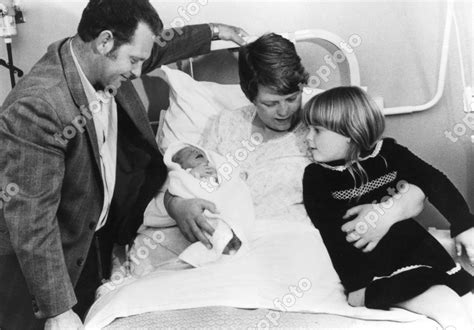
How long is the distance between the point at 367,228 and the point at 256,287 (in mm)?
367

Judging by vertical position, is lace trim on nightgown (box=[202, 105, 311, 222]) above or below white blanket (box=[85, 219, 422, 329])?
above

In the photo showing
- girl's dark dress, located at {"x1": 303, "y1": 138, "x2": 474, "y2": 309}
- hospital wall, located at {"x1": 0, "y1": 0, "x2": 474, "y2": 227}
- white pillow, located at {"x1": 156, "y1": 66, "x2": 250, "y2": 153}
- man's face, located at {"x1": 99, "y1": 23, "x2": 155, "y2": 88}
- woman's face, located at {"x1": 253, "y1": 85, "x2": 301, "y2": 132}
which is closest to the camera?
girl's dark dress, located at {"x1": 303, "y1": 138, "x2": 474, "y2": 309}

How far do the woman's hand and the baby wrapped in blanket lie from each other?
0.29 meters

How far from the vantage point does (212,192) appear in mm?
1708

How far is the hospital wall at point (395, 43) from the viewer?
2.13m

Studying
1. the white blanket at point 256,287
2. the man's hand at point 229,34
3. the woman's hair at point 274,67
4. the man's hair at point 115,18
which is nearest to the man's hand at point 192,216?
the white blanket at point 256,287

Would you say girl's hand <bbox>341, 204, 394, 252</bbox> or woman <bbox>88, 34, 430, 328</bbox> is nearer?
woman <bbox>88, 34, 430, 328</bbox>

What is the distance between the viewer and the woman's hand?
5.24ft

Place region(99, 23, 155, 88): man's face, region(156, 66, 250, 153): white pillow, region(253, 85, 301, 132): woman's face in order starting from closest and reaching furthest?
region(99, 23, 155, 88): man's face < region(253, 85, 301, 132): woman's face < region(156, 66, 250, 153): white pillow

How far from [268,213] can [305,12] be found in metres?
0.85

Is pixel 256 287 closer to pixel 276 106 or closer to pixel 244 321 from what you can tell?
pixel 244 321

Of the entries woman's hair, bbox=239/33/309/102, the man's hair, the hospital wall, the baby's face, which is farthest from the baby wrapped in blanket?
the hospital wall

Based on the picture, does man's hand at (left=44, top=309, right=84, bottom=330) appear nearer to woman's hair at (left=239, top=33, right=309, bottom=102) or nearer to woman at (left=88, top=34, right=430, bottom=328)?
woman at (left=88, top=34, right=430, bottom=328)

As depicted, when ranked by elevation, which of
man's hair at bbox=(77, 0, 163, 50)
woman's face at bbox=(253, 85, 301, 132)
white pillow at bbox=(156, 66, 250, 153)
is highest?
man's hair at bbox=(77, 0, 163, 50)
